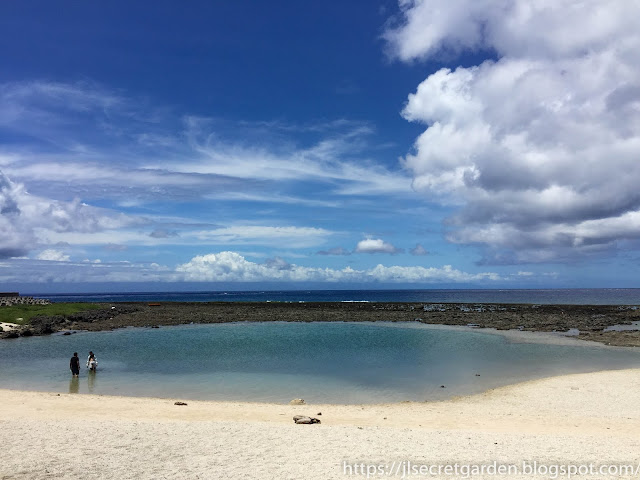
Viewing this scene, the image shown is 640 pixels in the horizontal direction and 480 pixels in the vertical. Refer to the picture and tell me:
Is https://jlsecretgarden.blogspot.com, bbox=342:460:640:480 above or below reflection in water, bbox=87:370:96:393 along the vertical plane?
above

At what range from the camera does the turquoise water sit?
2400 centimetres

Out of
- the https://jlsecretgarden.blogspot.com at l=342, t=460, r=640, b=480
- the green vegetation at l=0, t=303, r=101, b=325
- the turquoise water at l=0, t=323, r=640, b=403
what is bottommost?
the turquoise water at l=0, t=323, r=640, b=403

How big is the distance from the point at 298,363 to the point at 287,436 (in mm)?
18360

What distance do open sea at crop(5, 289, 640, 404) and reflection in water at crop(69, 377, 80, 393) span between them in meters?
0.07

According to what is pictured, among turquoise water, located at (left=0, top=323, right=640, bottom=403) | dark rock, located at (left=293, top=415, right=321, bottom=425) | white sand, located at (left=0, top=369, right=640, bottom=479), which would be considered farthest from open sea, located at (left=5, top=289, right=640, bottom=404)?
dark rock, located at (left=293, top=415, right=321, bottom=425)

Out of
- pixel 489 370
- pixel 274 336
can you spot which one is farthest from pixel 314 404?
pixel 274 336

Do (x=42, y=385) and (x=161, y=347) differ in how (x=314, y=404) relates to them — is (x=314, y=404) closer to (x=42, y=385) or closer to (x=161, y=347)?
(x=42, y=385)

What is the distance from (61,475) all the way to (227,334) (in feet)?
136

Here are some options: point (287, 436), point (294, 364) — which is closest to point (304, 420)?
point (287, 436)

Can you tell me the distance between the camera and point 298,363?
32125 mm

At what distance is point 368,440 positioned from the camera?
44.6 feet

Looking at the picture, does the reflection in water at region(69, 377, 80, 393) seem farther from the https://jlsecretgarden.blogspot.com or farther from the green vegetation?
the green vegetation

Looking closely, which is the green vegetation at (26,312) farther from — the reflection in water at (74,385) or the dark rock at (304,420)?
the dark rock at (304,420)

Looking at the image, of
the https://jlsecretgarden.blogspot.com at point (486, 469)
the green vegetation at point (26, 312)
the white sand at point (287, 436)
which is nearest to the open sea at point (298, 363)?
the white sand at point (287, 436)
